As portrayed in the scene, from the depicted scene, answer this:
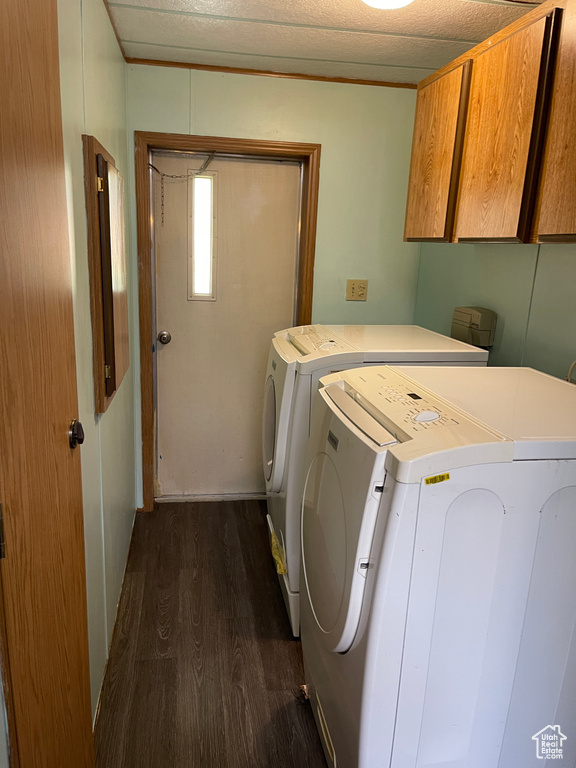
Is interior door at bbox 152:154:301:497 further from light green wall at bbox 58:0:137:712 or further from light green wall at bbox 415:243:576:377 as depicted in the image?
light green wall at bbox 415:243:576:377

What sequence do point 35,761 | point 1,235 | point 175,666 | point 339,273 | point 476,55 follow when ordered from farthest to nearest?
point 339,273
point 175,666
point 476,55
point 35,761
point 1,235

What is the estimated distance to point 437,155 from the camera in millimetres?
2004

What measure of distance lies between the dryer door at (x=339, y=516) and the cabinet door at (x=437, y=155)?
87 centimetres

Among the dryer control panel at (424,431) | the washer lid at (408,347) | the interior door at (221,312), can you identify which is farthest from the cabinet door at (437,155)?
the interior door at (221,312)

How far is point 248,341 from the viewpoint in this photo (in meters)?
3.07

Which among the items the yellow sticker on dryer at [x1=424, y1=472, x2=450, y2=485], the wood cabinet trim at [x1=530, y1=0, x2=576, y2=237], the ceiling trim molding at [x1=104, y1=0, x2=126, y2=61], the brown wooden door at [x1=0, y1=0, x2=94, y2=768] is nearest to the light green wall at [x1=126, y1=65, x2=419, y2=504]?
the ceiling trim molding at [x1=104, y1=0, x2=126, y2=61]

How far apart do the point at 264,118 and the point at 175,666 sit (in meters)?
2.41

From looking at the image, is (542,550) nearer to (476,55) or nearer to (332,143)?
(476,55)

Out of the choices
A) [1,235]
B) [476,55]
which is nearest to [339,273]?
[476,55]

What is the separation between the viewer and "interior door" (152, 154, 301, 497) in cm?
288

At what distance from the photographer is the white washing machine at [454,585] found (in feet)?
3.61

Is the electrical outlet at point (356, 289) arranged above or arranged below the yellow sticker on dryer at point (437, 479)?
above

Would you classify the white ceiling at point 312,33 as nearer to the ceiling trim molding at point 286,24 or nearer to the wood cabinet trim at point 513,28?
the ceiling trim molding at point 286,24

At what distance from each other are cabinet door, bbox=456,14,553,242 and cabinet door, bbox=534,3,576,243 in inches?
1.9
